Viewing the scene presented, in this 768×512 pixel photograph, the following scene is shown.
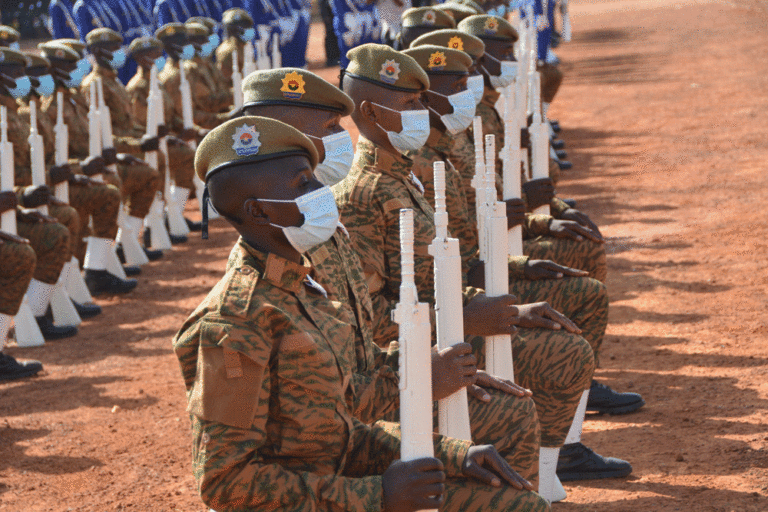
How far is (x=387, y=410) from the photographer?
337 cm

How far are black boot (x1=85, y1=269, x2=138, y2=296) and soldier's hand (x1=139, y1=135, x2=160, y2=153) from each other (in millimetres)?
1809

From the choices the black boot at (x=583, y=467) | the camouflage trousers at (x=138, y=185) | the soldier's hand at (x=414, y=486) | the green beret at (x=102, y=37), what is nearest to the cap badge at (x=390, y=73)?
the black boot at (x=583, y=467)

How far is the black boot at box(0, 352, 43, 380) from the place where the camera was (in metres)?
7.18

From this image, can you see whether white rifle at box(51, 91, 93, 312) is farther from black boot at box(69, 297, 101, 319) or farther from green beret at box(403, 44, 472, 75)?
green beret at box(403, 44, 472, 75)

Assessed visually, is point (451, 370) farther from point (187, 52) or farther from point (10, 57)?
point (187, 52)

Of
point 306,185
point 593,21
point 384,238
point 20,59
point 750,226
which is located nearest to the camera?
point 306,185

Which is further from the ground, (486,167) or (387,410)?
(486,167)

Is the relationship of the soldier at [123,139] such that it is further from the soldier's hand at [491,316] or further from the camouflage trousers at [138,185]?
the soldier's hand at [491,316]

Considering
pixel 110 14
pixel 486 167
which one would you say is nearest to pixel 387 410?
pixel 486 167

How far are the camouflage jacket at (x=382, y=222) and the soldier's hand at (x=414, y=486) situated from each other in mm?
1541

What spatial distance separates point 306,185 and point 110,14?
1307cm

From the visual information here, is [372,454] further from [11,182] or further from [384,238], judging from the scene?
[11,182]

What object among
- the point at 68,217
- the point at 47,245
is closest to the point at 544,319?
the point at 47,245

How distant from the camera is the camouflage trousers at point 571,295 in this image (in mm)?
4987
